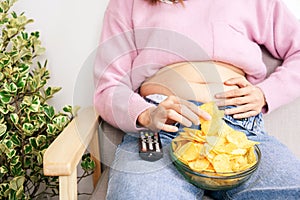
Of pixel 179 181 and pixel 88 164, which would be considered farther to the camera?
pixel 88 164

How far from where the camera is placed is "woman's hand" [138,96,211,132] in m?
1.04

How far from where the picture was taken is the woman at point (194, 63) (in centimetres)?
117

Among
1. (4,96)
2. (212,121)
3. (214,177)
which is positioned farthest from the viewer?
(4,96)

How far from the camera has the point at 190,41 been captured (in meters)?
1.23

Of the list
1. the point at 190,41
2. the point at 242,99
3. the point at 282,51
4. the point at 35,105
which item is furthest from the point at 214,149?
Answer: the point at 35,105

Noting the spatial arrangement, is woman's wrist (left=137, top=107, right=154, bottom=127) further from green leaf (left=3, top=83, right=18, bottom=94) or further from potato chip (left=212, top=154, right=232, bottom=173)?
green leaf (left=3, top=83, right=18, bottom=94)

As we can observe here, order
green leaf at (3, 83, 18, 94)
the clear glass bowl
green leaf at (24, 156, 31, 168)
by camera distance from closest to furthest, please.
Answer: the clear glass bowl
green leaf at (3, 83, 18, 94)
green leaf at (24, 156, 31, 168)

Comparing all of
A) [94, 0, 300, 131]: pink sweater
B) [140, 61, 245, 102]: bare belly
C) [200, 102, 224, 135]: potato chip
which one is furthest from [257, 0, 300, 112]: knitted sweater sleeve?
[200, 102, 224, 135]: potato chip

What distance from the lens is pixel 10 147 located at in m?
1.30

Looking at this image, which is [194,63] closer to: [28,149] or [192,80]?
[192,80]

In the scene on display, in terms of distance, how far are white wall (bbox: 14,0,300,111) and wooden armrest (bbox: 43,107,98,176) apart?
0.66 feet

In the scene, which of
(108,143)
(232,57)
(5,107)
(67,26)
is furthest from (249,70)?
(5,107)

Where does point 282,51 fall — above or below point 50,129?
above

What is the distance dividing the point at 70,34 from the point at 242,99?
24.2 inches
